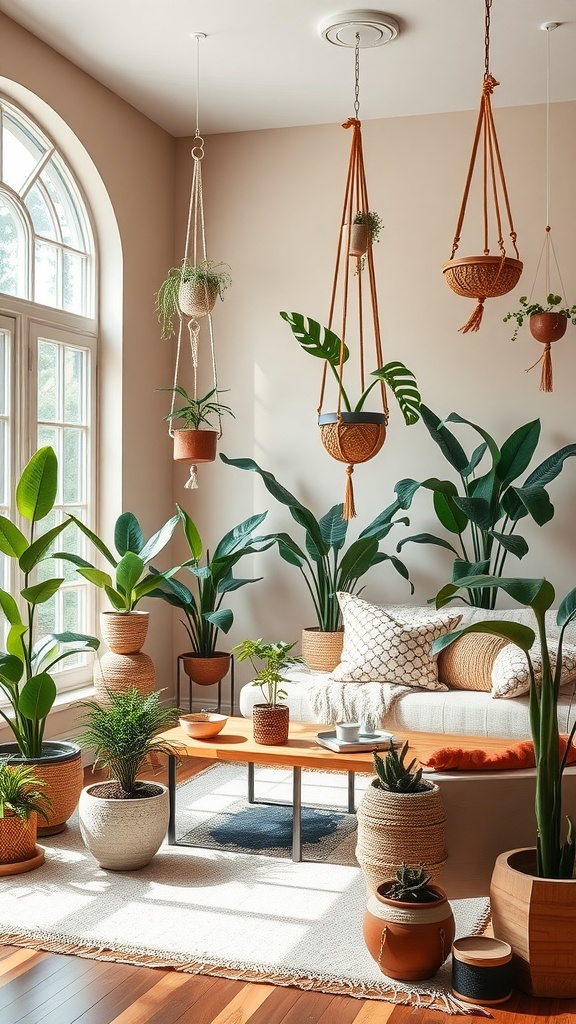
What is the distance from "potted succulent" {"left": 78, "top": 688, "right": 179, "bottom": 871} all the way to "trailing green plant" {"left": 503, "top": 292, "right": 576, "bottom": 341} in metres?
2.90

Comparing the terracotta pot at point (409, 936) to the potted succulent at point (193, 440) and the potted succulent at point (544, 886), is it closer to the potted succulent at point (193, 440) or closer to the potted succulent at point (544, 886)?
the potted succulent at point (544, 886)

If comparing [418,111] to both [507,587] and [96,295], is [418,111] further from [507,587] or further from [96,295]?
[507,587]

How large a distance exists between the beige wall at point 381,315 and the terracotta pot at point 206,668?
52 centimetres

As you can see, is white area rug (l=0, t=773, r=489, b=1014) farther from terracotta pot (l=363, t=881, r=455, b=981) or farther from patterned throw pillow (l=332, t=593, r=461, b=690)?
patterned throw pillow (l=332, t=593, r=461, b=690)

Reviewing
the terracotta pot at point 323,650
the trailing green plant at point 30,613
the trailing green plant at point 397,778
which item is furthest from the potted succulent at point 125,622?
the trailing green plant at point 397,778

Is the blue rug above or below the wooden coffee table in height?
below

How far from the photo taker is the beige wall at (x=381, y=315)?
549 cm

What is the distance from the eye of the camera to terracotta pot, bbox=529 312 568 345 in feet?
17.1

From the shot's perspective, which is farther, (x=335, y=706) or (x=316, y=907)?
(x=335, y=706)

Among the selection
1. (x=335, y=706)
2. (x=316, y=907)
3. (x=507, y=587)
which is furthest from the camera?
(x=335, y=706)

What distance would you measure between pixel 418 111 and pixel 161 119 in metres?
1.43

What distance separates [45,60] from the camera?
15.7ft

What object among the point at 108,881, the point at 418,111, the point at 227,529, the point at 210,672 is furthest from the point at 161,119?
the point at 108,881

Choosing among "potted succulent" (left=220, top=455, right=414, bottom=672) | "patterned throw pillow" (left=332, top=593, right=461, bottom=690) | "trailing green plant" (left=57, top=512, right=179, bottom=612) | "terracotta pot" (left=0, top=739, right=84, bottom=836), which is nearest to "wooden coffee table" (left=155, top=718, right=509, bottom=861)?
"terracotta pot" (left=0, top=739, right=84, bottom=836)
